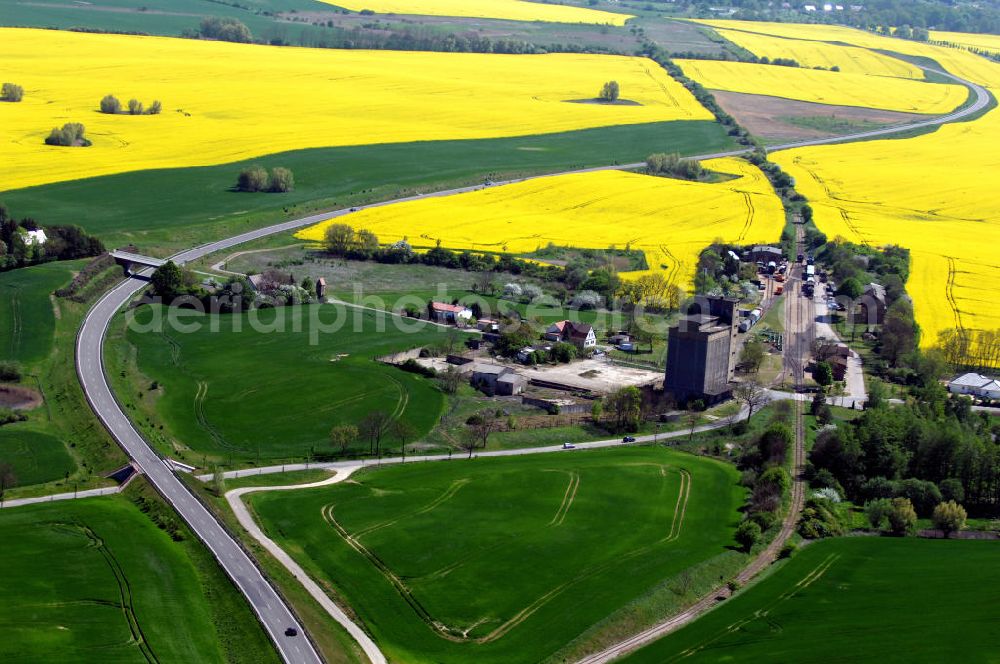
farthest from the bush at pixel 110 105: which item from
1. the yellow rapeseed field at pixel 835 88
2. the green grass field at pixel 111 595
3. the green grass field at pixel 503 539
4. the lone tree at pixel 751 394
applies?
the green grass field at pixel 111 595

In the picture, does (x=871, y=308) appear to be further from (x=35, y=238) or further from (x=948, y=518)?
(x=35, y=238)

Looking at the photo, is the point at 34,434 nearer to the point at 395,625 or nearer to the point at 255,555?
the point at 255,555

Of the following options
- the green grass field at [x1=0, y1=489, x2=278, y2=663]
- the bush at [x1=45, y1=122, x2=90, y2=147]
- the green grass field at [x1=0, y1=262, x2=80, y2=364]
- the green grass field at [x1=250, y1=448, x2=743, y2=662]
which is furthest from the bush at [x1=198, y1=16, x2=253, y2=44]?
the green grass field at [x1=0, y1=489, x2=278, y2=663]

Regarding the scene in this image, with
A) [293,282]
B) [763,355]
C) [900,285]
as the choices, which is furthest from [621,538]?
[900,285]

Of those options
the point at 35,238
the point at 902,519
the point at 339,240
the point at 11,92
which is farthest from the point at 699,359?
the point at 11,92

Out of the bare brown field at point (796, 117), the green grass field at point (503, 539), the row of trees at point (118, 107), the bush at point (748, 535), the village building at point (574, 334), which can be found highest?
the bare brown field at point (796, 117)

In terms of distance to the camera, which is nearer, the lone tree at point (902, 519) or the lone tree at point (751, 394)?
the lone tree at point (902, 519)

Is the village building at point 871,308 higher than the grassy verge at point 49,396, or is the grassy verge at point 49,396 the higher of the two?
the village building at point 871,308

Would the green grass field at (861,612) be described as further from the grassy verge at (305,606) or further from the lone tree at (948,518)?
the grassy verge at (305,606)
